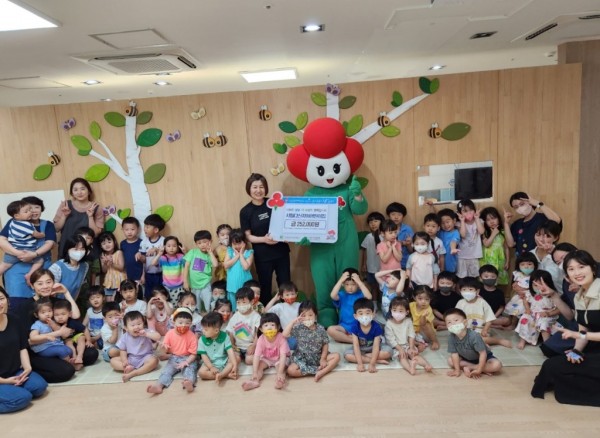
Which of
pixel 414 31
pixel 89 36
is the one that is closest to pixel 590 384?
pixel 414 31

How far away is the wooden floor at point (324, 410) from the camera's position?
2.66m

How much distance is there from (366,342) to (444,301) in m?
0.96

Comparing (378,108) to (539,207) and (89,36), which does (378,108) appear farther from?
(89,36)

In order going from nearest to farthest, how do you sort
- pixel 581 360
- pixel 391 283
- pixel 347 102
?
pixel 581 360
pixel 391 283
pixel 347 102

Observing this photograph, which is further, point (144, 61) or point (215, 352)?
point (144, 61)

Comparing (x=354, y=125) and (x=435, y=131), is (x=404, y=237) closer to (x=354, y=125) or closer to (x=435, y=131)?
(x=435, y=131)

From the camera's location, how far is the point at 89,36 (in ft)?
12.7

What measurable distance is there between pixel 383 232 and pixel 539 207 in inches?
61.1

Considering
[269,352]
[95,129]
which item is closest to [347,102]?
[269,352]

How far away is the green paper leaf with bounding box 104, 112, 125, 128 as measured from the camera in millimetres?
4547

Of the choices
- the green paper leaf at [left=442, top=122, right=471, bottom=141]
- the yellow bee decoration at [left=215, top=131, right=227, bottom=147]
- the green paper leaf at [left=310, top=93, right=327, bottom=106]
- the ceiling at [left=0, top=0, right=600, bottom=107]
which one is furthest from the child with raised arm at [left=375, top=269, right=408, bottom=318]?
the ceiling at [left=0, top=0, right=600, bottom=107]

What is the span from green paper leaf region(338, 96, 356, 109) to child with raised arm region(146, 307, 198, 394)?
2486mm

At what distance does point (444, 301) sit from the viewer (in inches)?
156

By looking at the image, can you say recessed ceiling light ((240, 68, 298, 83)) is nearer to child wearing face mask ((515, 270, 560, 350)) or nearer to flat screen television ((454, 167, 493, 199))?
flat screen television ((454, 167, 493, 199))
